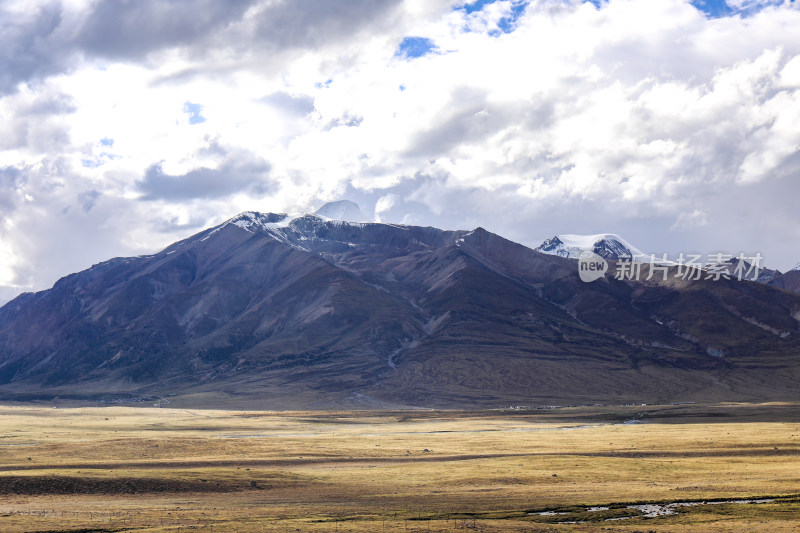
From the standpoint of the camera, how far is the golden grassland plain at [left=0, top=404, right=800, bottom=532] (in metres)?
59.1

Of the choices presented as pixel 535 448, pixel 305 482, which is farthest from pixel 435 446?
pixel 305 482

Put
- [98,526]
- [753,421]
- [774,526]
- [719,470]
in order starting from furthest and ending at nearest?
[753,421]
[719,470]
[98,526]
[774,526]

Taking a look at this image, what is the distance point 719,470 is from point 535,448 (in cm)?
3671

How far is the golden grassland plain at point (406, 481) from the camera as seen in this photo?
194 ft

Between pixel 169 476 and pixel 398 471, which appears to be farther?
pixel 398 471

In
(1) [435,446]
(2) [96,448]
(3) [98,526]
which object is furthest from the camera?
(1) [435,446]

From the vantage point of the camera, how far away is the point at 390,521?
59.4 metres

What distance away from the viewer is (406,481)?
82.5m

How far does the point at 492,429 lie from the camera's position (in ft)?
550

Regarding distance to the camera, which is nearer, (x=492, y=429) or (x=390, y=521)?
(x=390, y=521)

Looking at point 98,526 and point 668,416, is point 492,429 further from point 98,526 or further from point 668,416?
point 98,526

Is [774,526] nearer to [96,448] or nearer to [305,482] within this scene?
[305,482]

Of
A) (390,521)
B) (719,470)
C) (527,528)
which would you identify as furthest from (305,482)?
(719,470)

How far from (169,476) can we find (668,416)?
13833 centimetres
